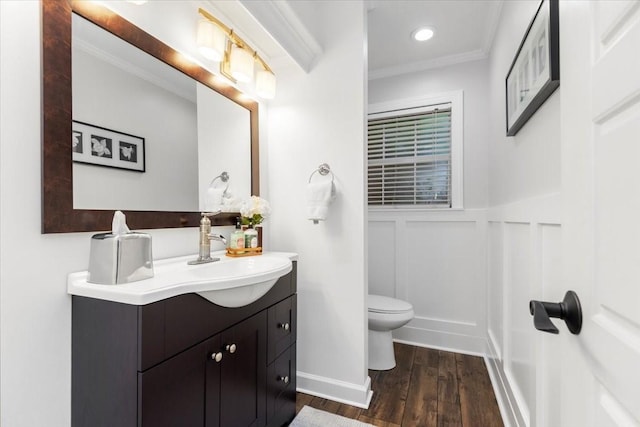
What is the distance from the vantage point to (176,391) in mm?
849

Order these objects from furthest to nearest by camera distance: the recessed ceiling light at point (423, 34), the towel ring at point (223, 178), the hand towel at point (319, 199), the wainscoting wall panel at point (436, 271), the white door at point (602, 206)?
the wainscoting wall panel at point (436, 271) < the recessed ceiling light at point (423, 34) < the hand towel at point (319, 199) < the towel ring at point (223, 178) < the white door at point (602, 206)

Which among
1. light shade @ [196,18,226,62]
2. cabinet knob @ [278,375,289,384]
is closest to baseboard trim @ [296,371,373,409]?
cabinet knob @ [278,375,289,384]

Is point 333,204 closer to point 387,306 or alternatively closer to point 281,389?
point 387,306

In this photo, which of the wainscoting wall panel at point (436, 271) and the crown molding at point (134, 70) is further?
the wainscoting wall panel at point (436, 271)

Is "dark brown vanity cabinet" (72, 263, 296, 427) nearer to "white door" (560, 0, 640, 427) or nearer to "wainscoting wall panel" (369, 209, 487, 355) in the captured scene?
"white door" (560, 0, 640, 427)

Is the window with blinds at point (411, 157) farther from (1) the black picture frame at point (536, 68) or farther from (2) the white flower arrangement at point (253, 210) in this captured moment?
(2) the white flower arrangement at point (253, 210)

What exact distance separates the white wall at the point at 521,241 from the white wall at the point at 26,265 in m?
1.59

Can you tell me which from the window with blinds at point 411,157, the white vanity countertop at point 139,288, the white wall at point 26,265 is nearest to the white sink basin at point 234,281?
the white vanity countertop at point 139,288

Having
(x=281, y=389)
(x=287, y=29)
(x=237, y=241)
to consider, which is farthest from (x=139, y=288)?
(x=287, y=29)

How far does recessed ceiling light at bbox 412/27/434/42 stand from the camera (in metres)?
2.14

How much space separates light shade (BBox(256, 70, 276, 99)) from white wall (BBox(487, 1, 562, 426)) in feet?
4.34

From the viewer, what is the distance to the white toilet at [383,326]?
2.00m

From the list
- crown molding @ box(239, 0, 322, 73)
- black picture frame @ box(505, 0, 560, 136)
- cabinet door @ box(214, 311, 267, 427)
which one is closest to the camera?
black picture frame @ box(505, 0, 560, 136)

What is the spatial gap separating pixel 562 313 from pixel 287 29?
173 centimetres
